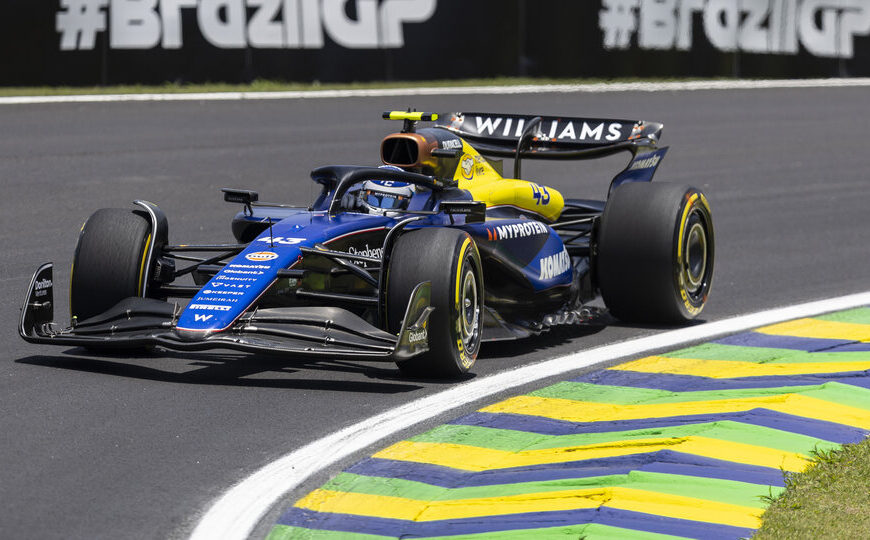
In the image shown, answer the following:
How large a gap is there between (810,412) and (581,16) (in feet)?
57.0

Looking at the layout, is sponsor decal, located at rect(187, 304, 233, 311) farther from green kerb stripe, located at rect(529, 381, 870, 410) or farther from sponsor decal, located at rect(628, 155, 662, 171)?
sponsor decal, located at rect(628, 155, 662, 171)

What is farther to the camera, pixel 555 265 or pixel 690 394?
pixel 555 265

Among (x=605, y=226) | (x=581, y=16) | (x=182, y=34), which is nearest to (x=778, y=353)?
(x=605, y=226)

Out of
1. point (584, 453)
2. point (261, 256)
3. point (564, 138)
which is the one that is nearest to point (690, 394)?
point (584, 453)

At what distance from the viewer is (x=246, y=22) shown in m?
20.4

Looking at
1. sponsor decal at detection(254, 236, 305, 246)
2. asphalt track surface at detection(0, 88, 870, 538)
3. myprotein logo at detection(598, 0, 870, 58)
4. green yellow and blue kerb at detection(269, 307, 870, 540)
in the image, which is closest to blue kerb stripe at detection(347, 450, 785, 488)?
green yellow and blue kerb at detection(269, 307, 870, 540)

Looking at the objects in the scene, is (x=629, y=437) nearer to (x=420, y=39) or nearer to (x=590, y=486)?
(x=590, y=486)

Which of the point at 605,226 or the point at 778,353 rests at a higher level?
the point at 605,226

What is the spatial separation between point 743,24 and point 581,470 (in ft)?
66.0

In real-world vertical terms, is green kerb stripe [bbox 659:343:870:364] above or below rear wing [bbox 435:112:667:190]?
below

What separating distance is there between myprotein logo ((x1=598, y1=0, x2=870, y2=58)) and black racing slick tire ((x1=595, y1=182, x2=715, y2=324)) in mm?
14863

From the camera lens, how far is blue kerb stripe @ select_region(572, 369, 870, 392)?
727 centimetres

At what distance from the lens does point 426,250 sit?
731 centimetres

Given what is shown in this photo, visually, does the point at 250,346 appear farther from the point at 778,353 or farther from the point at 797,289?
the point at 797,289
